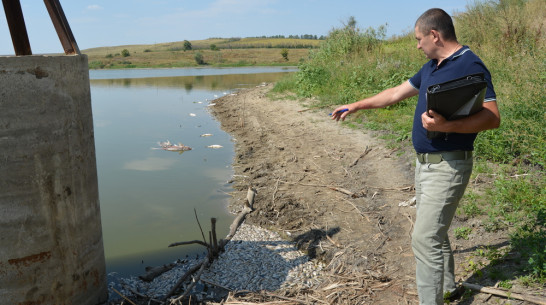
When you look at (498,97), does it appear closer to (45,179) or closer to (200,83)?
(45,179)

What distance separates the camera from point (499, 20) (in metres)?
11.7

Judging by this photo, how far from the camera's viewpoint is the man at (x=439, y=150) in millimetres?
3000

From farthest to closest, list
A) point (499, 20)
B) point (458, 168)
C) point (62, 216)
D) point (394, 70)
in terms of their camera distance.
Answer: point (394, 70) → point (499, 20) → point (62, 216) → point (458, 168)

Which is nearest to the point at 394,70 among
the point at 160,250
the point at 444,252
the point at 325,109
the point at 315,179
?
the point at 325,109

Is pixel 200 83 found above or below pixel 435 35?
below

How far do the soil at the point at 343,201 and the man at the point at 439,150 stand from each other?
745 mm

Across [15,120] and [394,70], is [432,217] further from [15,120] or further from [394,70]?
[394,70]

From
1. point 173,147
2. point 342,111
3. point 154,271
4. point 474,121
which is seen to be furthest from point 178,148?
point 474,121

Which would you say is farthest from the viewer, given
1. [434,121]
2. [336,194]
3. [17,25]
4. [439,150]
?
[336,194]

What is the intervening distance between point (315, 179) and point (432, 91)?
4846 millimetres

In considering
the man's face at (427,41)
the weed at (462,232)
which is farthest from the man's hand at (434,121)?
the weed at (462,232)

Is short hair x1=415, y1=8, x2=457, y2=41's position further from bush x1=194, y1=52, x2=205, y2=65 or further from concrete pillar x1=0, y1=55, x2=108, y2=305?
bush x1=194, y1=52, x2=205, y2=65

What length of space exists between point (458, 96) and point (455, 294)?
1822 mm

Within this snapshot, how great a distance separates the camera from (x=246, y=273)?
5.18m
